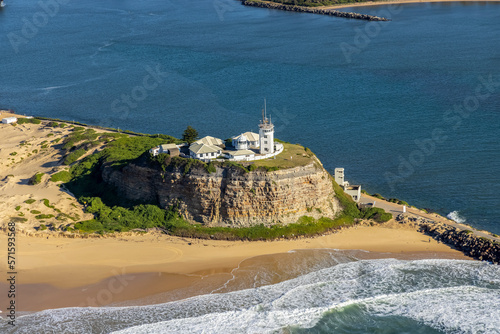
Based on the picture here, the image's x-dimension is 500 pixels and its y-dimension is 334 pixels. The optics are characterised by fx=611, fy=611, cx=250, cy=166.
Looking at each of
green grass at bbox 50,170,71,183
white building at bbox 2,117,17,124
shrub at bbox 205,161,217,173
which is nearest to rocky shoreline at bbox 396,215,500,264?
shrub at bbox 205,161,217,173

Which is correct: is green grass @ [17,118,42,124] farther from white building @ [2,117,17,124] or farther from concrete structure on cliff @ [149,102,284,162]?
concrete structure on cliff @ [149,102,284,162]

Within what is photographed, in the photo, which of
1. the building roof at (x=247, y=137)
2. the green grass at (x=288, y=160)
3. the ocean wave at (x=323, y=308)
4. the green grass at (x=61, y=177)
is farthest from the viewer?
the green grass at (x=61, y=177)

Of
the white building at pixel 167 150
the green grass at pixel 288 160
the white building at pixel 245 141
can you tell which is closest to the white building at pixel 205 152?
the white building at pixel 167 150

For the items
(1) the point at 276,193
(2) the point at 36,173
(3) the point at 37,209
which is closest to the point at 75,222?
(3) the point at 37,209

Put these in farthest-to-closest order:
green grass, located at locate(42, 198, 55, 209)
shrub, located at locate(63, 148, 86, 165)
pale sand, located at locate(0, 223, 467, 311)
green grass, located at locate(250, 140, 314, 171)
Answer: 1. shrub, located at locate(63, 148, 86, 165)
2. green grass, located at locate(42, 198, 55, 209)
3. green grass, located at locate(250, 140, 314, 171)
4. pale sand, located at locate(0, 223, 467, 311)

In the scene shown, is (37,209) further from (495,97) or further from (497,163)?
(495,97)

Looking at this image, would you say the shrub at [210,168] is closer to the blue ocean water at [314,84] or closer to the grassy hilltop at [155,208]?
the grassy hilltop at [155,208]
